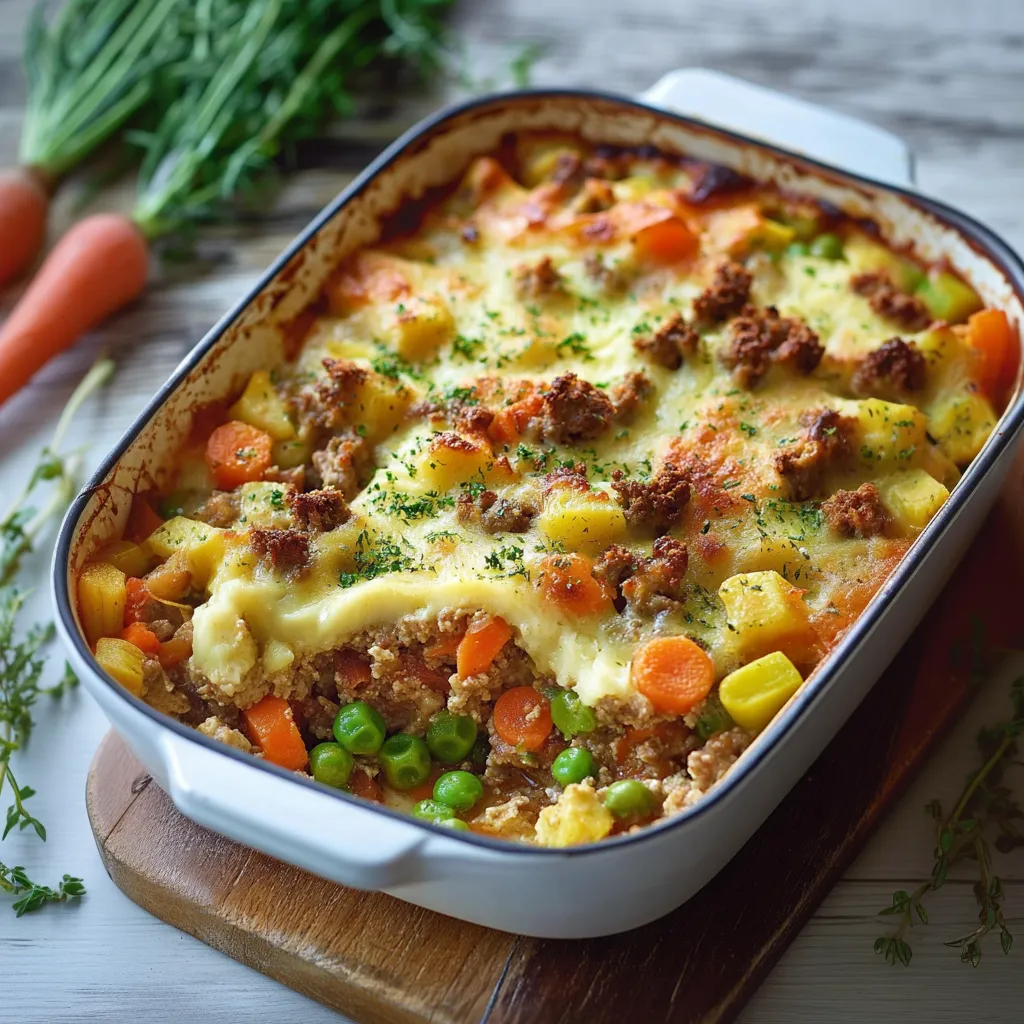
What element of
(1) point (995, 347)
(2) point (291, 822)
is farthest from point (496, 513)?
(1) point (995, 347)

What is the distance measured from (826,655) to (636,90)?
312 centimetres

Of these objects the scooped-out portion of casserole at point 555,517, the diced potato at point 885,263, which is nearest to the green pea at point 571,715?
the scooped-out portion of casserole at point 555,517

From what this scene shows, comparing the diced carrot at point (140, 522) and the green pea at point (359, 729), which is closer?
the green pea at point (359, 729)

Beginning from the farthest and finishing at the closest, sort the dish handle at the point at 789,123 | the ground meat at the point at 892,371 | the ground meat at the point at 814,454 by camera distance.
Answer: the dish handle at the point at 789,123 → the ground meat at the point at 892,371 → the ground meat at the point at 814,454

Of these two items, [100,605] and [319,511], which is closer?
[100,605]

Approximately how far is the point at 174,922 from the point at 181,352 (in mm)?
2084

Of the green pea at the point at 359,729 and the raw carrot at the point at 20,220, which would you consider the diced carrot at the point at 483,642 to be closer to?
the green pea at the point at 359,729

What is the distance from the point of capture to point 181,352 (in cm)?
456

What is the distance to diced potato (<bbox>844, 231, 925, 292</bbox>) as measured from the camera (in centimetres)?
383

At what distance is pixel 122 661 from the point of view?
2.94 metres

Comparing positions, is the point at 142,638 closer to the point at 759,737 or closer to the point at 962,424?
the point at 759,737

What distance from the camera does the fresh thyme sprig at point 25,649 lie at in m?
3.19

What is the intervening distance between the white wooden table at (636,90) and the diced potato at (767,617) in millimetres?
652

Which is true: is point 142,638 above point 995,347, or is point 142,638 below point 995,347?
below
